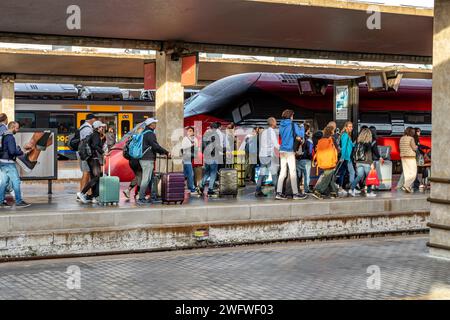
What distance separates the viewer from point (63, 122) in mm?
31844

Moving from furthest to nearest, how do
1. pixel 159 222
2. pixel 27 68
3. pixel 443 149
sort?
pixel 27 68
pixel 159 222
pixel 443 149

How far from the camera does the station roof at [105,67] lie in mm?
24125

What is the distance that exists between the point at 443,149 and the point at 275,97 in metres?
14.1

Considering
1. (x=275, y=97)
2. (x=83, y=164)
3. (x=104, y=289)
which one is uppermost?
(x=275, y=97)

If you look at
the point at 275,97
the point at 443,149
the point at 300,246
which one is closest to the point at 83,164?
the point at 300,246

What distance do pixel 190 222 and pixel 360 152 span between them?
16.2ft

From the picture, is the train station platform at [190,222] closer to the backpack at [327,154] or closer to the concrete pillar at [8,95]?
the backpack at [327,154]

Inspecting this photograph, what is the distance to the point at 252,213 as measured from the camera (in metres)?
13.1

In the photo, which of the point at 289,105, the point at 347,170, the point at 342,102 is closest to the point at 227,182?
the point at 347,170

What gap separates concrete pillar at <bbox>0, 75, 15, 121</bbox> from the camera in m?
28.1

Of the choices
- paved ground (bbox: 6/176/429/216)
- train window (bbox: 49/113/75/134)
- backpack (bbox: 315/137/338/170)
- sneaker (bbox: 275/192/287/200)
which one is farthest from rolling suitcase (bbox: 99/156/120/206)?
train window (bbox: 49/113/75/134)

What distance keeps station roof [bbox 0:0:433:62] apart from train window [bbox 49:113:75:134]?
50.1ft

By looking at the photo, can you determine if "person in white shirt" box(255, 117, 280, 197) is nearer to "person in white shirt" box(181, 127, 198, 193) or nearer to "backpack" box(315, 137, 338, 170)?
"backpack" box(315, 137, 338, 170)

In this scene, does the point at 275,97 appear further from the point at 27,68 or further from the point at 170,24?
the point at 27,68
